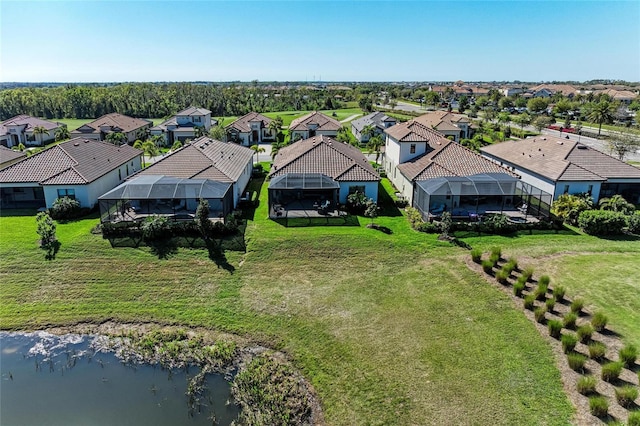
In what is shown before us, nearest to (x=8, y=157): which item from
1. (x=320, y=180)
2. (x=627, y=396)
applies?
(x=320, y=180)

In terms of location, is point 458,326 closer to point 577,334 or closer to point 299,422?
point 577,334

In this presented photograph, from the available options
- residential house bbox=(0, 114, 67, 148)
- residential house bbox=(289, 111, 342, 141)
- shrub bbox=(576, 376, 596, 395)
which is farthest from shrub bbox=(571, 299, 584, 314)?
residential house bbox=(0, 114, 67, 148)

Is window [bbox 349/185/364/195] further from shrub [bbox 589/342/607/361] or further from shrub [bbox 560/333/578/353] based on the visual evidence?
shrub [bbox 589/342/607/361]

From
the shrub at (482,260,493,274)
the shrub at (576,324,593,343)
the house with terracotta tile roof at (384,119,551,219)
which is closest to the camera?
the shrub at (576,324,593,343)

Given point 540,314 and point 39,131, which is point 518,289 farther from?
point 39,131

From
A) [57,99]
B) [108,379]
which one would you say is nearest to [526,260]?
[108,379]

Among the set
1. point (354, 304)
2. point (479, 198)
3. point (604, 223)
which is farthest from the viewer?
point (479, 198)
